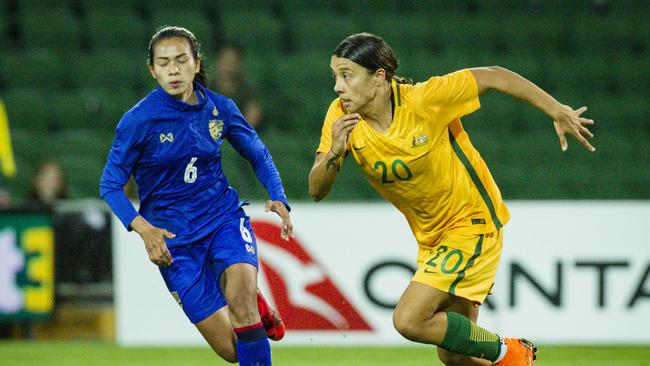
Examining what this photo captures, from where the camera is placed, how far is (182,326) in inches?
277

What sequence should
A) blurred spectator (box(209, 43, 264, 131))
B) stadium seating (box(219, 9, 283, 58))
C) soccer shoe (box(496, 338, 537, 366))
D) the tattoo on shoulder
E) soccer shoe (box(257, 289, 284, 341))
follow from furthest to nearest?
stadium seating (box(219, 9, 283, 58)) → blurred spectator (box(209, 43, 264, 131)) → soccer shoe (box(257, 289, 284, 341)) → soccer shoe (box(496, 338, 537, 366)) → the tattoo on shoulder

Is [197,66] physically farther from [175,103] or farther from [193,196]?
[193,196]

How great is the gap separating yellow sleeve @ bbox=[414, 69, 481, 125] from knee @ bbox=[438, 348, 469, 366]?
1.07 meters

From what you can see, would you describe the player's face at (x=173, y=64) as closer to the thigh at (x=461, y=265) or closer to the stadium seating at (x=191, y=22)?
the thigh at (x=461, y=265)

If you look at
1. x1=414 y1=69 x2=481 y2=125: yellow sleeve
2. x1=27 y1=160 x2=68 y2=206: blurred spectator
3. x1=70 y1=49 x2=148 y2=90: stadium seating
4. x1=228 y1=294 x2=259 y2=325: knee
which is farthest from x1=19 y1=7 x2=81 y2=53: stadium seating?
x1=414 y1=69 x2=481 y2=125: yellow sleeve

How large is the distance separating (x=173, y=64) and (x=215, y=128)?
34cm

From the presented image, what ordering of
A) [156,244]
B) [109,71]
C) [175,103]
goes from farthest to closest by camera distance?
1. [109,71]
2. [175,103]
3. [156,244]

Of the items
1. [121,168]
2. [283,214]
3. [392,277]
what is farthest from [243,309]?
[392,277]

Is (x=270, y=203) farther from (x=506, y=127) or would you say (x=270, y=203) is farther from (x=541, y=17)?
(x=541, y=17)

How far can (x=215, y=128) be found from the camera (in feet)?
14.8

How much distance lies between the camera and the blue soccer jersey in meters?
4.31

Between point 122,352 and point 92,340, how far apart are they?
1.99 ft

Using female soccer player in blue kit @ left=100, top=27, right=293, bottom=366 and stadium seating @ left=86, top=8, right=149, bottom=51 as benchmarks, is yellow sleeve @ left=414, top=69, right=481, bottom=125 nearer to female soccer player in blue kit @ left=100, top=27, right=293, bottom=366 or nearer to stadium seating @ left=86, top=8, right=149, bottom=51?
female soccer player in blue kit @ left=100, top=27, right=293, bottom=366

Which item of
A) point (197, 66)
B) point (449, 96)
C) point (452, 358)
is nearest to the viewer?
point (449, 96)
